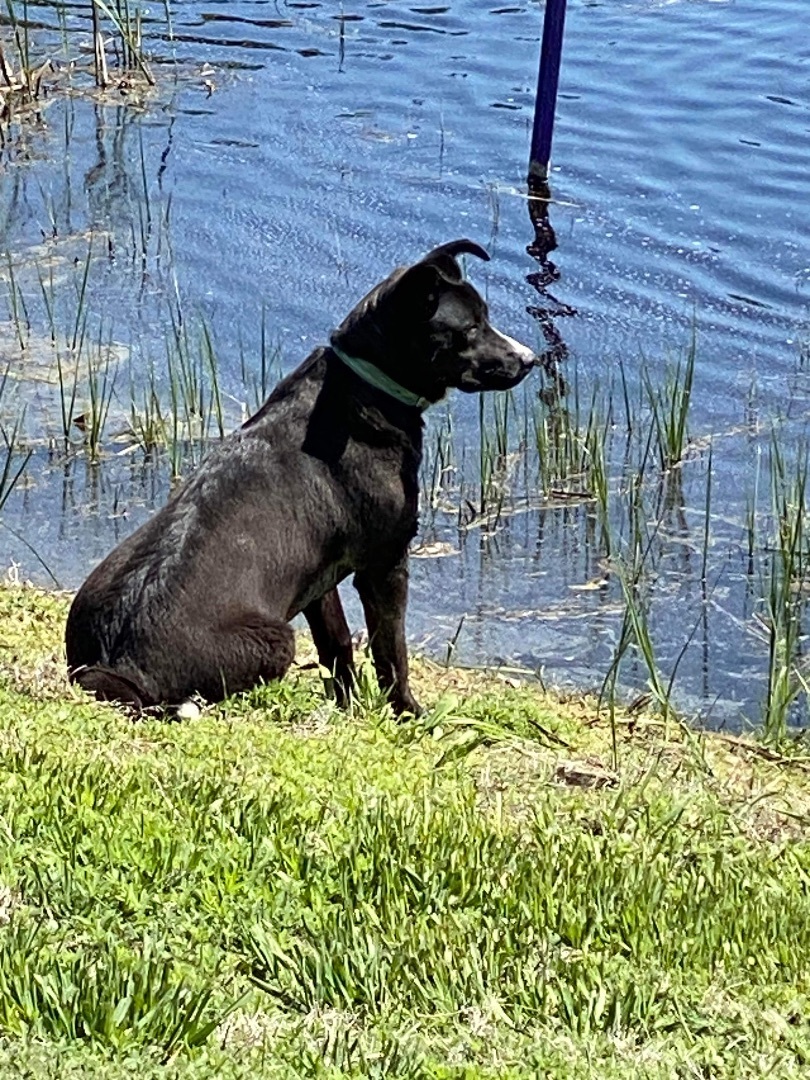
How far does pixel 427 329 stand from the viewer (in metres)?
→ 7.19

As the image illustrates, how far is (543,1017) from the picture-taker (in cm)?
404

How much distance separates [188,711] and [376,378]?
154 cm

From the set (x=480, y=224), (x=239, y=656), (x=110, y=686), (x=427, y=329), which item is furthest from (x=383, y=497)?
(x=480, y=224)

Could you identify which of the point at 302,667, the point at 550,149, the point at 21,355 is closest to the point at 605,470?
the point at 302,667

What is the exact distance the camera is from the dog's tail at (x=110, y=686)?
614cm

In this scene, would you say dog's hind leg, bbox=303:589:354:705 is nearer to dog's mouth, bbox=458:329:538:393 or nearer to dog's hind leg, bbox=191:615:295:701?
dog's hind leg, bbox=191:615:295:701

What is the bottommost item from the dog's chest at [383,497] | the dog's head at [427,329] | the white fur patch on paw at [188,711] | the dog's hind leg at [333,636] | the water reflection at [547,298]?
the water reflection at [547,298]

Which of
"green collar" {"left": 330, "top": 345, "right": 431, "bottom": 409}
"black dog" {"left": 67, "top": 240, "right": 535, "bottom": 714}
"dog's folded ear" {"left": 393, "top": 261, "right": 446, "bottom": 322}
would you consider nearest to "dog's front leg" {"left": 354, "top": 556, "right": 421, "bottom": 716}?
"black dog" {"left": 67, "top": 240, "right": 535, "bottom": 714}

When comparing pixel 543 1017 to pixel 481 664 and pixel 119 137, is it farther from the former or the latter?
pixel 119 137

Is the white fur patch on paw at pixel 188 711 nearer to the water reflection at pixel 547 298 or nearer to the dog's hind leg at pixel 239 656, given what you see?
the dog's hind leg at pixel 239 656

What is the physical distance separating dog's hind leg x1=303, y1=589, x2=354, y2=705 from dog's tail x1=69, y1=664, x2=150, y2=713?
3.78ft

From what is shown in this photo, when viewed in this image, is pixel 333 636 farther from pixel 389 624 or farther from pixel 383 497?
pixel 383 497

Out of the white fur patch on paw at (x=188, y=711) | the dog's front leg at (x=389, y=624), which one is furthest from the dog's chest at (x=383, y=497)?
the white fur patch on paw at (x=188, y=711)

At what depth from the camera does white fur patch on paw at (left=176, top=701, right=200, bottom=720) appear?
6216 millimetres
